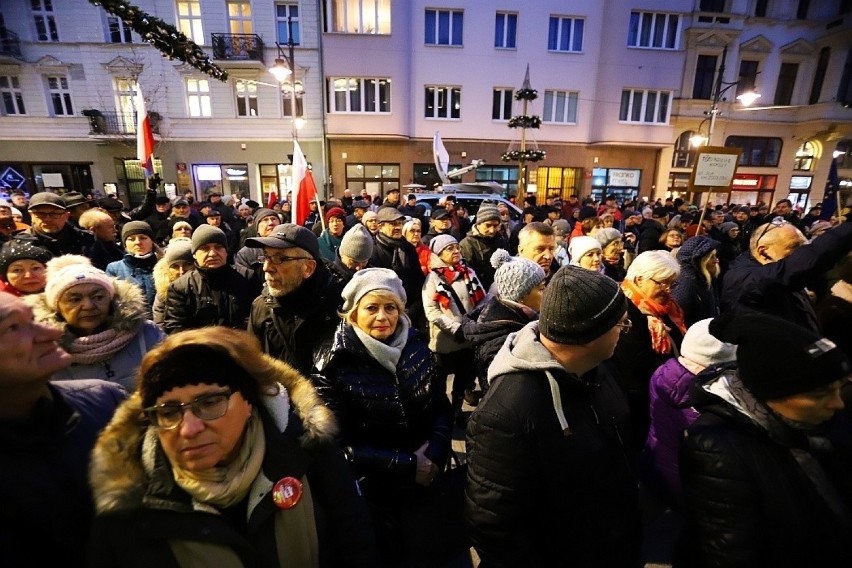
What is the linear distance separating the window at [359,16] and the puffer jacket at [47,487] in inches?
828

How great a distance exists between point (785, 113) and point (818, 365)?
1143 inches

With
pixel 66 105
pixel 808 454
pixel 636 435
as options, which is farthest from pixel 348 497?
pixel 66 105

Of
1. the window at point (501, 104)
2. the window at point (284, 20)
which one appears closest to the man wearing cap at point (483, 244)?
the window at point (501, 104)

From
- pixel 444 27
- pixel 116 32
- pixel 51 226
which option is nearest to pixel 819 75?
pixel 444 27

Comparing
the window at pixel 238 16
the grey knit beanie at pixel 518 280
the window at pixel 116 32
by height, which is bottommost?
the grey knit beanie at pixel 518 280

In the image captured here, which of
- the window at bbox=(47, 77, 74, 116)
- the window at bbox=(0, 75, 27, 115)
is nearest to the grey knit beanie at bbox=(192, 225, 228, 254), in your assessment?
the window at bbox=(47, 77, 74, 116)

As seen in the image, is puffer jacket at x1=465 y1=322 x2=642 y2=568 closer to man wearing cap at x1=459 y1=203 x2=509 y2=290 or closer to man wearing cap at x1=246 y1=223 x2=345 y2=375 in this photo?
man wearing cap at x1=246 y1=223 x2=345 y2=375

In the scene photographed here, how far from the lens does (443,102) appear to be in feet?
65.7

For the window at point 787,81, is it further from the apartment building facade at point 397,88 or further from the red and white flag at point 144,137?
the red and white flag at point 144,137

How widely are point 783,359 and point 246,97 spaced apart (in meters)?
22.3

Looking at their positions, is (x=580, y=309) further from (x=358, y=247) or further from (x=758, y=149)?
(x=758, y=149)

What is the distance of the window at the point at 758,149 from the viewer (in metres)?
22.4

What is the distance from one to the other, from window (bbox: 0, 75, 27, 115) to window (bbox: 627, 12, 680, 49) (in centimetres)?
2912

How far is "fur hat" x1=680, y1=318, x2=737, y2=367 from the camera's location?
6.82 ft
